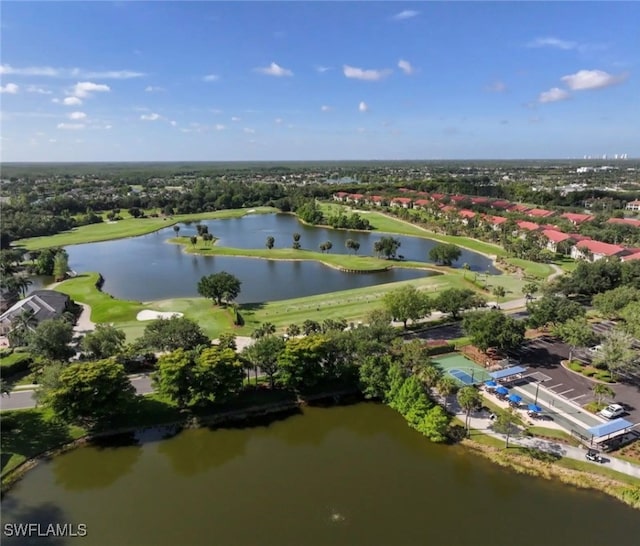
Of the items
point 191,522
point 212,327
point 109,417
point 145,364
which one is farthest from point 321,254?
point 191,522

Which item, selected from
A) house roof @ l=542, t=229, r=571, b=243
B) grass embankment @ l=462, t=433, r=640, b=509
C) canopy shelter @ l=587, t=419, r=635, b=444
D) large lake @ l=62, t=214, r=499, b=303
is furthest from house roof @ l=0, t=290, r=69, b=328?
house roof @ l=542, t=229, r=571, b=243

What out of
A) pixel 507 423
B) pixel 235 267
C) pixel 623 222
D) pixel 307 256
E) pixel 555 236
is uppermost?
pixel 623 222

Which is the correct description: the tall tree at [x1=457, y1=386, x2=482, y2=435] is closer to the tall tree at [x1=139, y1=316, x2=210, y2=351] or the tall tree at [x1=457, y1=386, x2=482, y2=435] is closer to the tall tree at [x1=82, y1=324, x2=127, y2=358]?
the tall tree at [x1=139, y1=316, x2=210, y2=351]

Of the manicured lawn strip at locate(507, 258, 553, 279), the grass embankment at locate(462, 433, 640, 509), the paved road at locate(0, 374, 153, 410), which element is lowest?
the grass embankment at locate(462, 433, 640, 509)

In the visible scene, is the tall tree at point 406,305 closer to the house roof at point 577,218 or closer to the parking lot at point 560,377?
the parking lot at point 560,377

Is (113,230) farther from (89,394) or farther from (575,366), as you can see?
(575,366)

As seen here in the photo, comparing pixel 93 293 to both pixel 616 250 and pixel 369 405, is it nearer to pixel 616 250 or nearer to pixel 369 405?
pixel 369 405

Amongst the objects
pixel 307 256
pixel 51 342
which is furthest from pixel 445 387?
pixel 307 256
